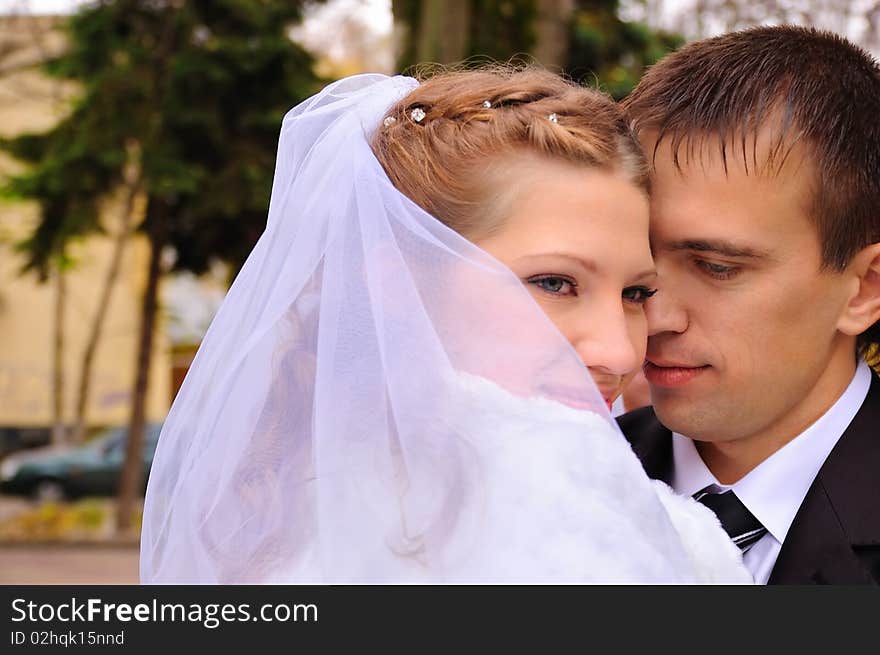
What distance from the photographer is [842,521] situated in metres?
2.04

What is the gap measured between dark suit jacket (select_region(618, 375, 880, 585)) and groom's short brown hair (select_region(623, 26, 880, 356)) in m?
0.37

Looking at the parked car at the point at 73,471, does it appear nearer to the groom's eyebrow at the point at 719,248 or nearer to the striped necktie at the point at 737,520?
the striped necktie at the point at 737,520

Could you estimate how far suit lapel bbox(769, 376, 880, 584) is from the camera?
6.57 ft

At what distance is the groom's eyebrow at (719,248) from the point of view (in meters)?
2.10

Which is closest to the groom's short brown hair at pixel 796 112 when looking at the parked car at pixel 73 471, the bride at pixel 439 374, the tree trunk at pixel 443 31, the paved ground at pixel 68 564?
the bride at pixel 439 374

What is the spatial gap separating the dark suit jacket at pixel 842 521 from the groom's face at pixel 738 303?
14cm

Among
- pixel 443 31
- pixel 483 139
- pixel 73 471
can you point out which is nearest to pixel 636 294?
pixel 483 139

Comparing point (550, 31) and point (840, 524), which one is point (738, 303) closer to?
point (840, 524)

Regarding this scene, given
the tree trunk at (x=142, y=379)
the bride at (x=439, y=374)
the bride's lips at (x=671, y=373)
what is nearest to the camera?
the bride at (x=439, y=374)

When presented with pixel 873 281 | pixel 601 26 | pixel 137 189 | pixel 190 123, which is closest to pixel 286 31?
pixel 190 123

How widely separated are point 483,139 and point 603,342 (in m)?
0.40

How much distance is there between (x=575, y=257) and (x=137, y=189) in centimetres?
1096

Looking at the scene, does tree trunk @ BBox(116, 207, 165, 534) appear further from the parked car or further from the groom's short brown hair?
the groom's short brown hair
